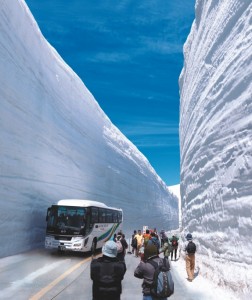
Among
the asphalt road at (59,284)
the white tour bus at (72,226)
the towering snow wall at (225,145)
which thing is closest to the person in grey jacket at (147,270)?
the towering snow wall at (225,145)

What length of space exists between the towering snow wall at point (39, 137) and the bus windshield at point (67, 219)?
6.32ft

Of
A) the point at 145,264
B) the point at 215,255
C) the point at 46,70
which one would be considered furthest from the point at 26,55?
the point at 145,264

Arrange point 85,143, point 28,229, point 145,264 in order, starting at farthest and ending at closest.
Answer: point 85,143 < point 28,229 < point 145,264

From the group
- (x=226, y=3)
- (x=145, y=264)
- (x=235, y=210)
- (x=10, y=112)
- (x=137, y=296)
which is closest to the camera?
(x=145, y=264)

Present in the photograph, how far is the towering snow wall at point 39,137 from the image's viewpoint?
54.6 ft

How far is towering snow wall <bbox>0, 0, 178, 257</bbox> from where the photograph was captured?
16.7 meters

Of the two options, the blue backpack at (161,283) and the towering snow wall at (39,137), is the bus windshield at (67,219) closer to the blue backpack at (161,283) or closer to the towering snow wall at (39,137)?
the towering snow wall at (39,137)

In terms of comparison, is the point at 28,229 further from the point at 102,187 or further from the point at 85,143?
the point at 102,187

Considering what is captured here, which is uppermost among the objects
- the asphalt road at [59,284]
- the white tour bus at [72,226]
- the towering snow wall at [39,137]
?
the towering snow wall at [39,137]

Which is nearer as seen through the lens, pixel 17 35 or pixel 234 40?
pixel 234 40

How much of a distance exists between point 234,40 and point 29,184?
42.9 ft

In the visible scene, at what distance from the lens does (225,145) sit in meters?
9.70

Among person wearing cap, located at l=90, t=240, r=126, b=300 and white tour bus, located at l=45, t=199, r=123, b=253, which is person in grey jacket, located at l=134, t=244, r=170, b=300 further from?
white tour bus, located at l=45, t=199, r=123, b=253

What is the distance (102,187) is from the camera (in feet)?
121
